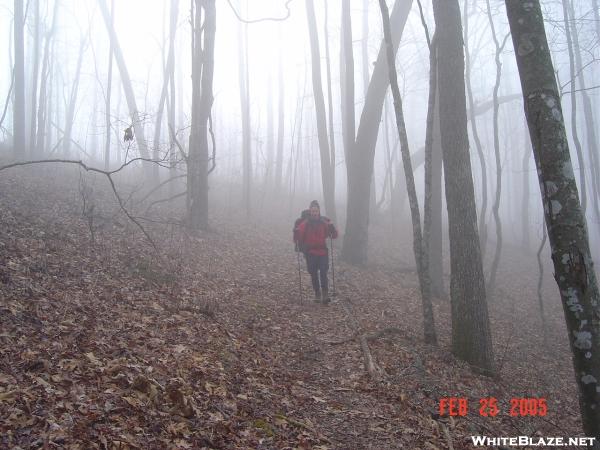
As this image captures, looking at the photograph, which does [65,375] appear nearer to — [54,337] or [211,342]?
[54,337]

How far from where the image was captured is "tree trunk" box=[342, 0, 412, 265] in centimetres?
1283

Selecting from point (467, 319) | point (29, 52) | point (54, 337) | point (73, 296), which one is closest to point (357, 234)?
point (467, 319)

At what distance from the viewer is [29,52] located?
32656 mm

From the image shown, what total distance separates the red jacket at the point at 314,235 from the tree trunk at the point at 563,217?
5545 millimetres

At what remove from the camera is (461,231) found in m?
7.03

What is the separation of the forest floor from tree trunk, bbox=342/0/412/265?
250 centimetres

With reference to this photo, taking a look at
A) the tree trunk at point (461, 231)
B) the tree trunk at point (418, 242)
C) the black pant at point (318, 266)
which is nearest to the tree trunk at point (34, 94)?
the black pant at point (318, 266)

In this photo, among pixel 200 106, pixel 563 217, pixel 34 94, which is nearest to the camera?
pixel 563 217

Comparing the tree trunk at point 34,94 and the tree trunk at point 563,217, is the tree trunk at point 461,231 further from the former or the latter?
the tree trunk at point 34,94

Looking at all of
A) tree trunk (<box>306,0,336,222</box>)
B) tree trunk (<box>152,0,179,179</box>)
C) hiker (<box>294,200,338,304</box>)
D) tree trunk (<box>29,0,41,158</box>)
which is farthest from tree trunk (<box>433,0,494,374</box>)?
tree trunk (<box>29,0,41,158</box>)

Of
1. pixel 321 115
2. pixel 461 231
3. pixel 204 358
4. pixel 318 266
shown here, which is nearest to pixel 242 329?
pixel 204 358

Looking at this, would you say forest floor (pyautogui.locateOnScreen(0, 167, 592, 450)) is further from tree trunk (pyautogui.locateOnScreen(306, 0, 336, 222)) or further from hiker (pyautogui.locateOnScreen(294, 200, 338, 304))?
tree trunk (pyautogui.locateOnScreen(306, 0, 336, 222))

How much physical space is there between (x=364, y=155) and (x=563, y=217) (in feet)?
30.9

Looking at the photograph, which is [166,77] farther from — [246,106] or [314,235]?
[314,235]
